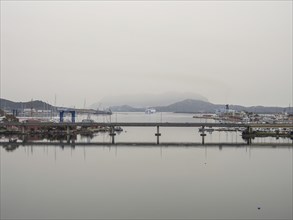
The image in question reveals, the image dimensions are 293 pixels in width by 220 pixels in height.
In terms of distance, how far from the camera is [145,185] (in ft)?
39.8

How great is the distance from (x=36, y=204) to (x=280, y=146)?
62.2 ft

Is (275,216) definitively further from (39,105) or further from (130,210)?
(39,105)

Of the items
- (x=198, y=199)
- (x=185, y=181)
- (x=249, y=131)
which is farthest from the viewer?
(x=249, y=131)

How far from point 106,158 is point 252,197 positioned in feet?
32.0

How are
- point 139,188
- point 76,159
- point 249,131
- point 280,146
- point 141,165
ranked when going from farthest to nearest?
point 249,131, point 280,146, point 76,159, point 141,165, point 139,188

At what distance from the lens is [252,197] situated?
10438 mm

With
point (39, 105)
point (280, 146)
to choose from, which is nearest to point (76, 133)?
point (280, 146)

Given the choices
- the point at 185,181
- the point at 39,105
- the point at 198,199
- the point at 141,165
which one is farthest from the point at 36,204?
the point at 39,105

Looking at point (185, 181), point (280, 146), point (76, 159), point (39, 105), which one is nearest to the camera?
point (185, 181)

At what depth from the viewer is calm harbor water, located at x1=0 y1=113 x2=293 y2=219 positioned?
8992 mm

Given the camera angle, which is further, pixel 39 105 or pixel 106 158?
pixel 39 105

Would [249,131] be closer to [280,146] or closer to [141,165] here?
[280,146]

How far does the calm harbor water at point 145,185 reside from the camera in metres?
8.99

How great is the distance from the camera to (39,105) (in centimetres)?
10456
